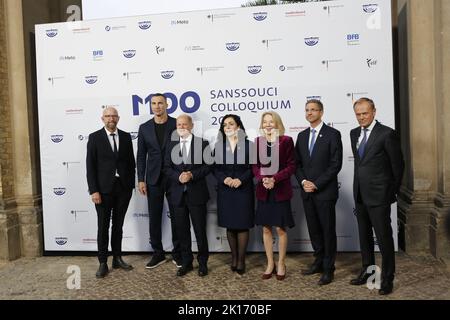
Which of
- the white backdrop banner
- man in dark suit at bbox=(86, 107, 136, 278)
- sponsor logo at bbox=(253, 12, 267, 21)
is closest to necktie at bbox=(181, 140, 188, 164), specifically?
man in dark suit at bbox=(86, 107, 136, 278)

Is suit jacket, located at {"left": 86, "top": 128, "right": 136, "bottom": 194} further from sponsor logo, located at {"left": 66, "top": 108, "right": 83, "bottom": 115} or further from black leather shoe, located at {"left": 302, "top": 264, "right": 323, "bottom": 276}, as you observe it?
black leather shoe, located at {"left": 302, "top": 264, "right": 323, "bottom": 276}

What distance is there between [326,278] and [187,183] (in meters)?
1.78

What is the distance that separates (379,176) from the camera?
11.8ft

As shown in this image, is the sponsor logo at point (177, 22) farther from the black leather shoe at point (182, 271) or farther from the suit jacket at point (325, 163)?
the black leather shoe at point (182, 271)

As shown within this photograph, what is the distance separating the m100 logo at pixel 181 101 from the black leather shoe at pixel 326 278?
8.52ft

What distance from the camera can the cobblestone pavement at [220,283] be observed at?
3824 mm

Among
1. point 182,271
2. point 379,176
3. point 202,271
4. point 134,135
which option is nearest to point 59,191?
point 134,135

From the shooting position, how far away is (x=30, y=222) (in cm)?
554

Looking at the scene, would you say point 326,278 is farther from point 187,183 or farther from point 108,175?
point 108,175

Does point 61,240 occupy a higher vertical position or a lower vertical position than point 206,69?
lower

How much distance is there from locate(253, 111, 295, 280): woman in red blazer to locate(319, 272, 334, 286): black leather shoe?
0.43 m

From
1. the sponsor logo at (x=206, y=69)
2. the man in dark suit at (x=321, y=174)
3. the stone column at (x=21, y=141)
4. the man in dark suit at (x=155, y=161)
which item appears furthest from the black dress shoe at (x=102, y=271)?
the sponsor logo at (x=206, y=69)

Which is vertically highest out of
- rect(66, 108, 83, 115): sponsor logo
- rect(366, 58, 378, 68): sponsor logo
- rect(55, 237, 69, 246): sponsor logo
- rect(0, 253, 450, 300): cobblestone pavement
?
rect(366, 58, 378, 68): sponsor logo

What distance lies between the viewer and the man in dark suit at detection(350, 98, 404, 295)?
3568 mm
